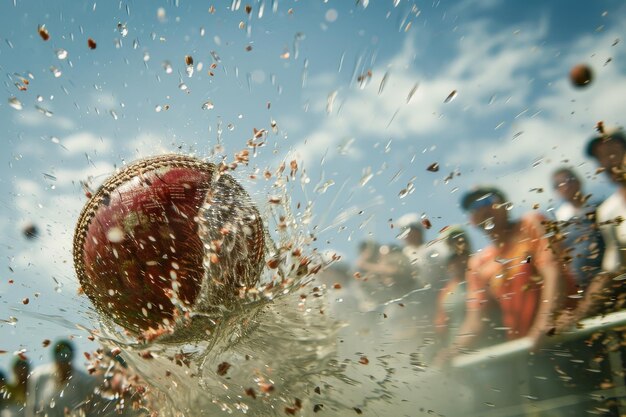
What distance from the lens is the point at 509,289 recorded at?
391 cm

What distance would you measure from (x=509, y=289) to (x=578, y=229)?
82 cm

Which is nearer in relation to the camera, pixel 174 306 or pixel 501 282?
pixel 174 306

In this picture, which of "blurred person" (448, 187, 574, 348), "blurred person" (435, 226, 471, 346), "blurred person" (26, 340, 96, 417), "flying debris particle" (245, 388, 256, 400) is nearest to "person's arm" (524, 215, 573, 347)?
"blurred person" (448, 187, 574, 348)

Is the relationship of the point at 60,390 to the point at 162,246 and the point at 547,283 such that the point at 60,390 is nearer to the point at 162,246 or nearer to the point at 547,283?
the point at 162,246

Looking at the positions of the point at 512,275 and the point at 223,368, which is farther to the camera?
the point at 512,275

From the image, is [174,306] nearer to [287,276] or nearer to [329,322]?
[287,276]

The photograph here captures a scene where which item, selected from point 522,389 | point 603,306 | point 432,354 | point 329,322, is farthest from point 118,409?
point 603,306

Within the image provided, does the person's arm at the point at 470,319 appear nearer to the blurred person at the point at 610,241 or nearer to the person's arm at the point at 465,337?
the person's arm at the point at 465,337

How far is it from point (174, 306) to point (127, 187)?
94 cm

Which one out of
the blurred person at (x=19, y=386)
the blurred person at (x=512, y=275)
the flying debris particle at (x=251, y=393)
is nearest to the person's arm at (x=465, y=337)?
the blurred person at (x=512, y=275)

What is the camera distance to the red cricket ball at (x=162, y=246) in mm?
2773

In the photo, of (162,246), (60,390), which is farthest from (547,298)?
(60,390)

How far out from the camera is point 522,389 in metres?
3.69

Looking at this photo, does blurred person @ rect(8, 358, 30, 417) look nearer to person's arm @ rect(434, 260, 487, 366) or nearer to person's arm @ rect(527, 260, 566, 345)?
person's arm @ rect(434, 260, 487, 366)
